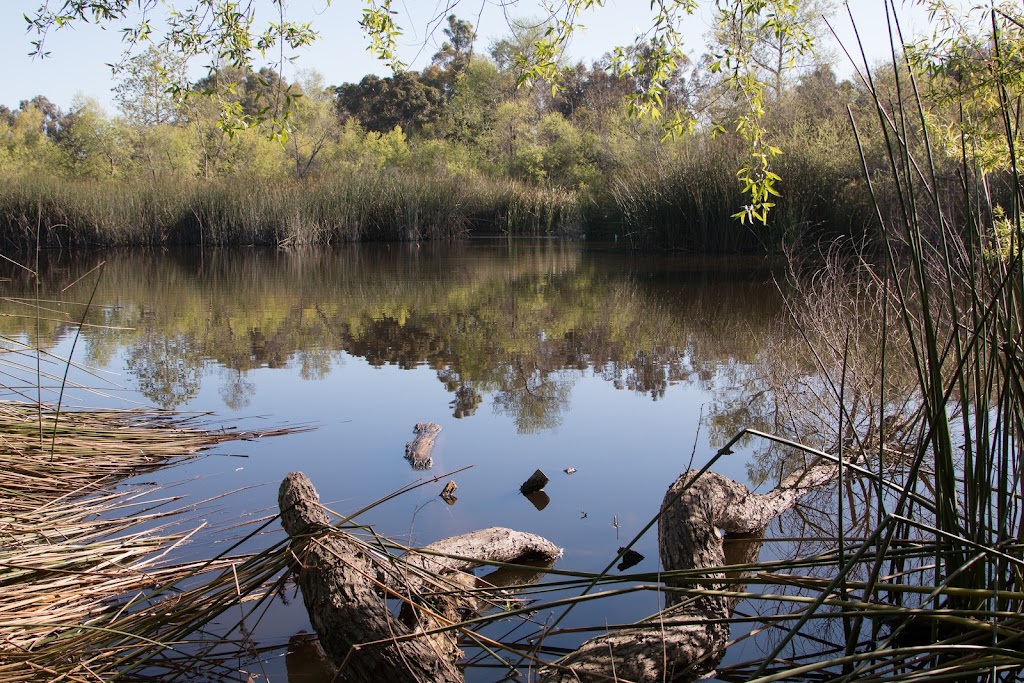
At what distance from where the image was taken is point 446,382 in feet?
19.9

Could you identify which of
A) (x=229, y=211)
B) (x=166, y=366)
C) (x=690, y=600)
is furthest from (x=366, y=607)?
(x=229, y=211)

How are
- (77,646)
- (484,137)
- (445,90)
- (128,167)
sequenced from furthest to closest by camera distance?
1. (445,90)
2. (484,137)
3. (128,167)
4. (77,646)

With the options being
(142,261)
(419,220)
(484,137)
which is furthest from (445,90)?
(142,261)

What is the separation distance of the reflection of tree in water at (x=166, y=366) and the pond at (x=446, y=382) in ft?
0.10

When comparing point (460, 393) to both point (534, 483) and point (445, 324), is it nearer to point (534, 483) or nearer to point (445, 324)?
point (534, 483)

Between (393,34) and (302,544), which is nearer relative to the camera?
(302,544)

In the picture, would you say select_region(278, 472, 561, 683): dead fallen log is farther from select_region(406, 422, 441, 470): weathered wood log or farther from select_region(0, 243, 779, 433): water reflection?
select_region(0, 243, 779, 433): water reflection

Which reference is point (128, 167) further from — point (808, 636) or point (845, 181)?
point (808, 636)

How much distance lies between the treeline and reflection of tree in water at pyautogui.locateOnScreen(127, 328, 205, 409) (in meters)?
1.71

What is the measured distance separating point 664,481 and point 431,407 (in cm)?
185

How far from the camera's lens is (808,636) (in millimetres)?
2471

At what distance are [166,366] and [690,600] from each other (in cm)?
577

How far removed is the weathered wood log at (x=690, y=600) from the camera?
2.06 metres

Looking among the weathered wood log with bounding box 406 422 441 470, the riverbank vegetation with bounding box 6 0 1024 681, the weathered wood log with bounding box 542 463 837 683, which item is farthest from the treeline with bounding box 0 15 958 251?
the weathered wood log with bounding box 406 422 441 470
